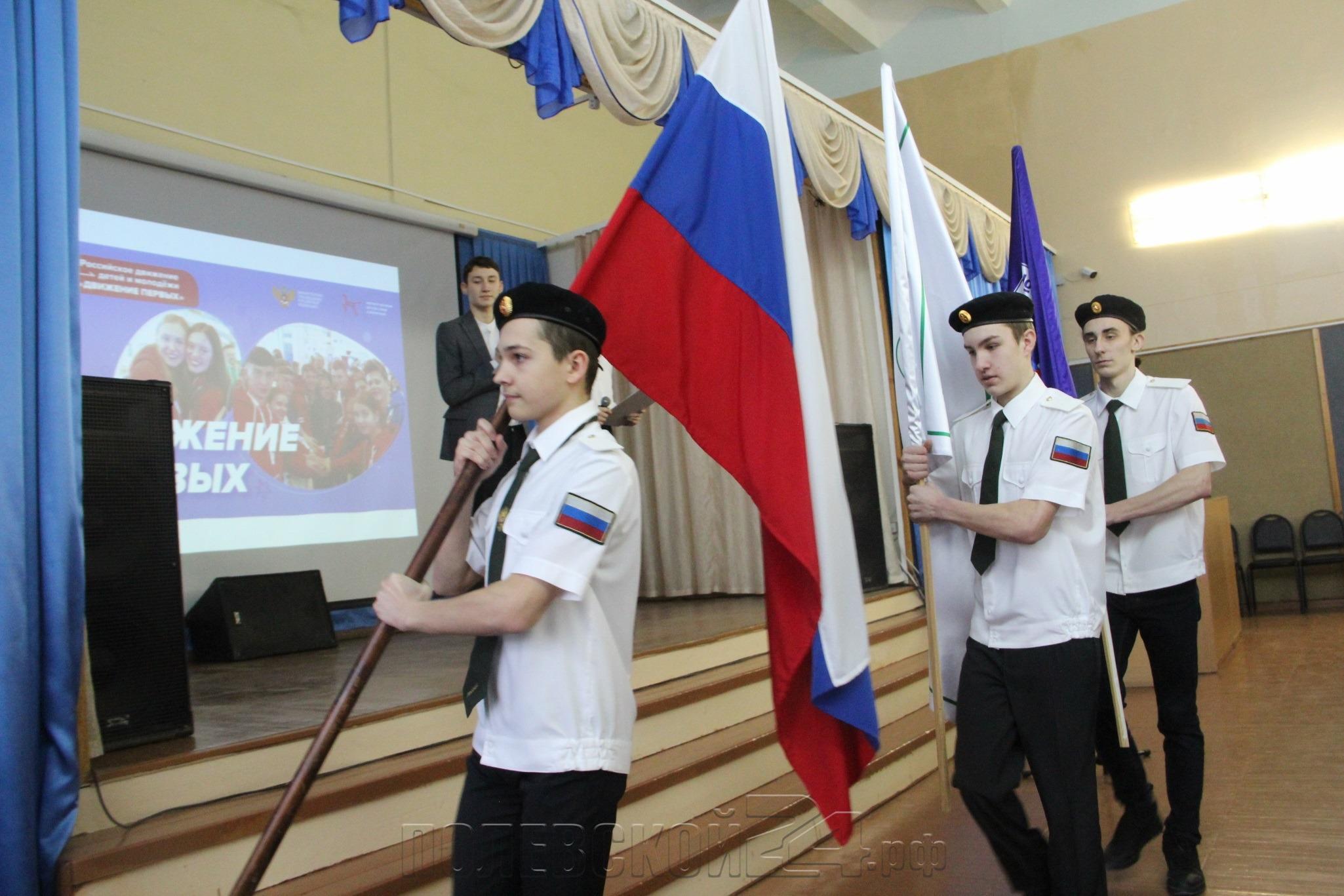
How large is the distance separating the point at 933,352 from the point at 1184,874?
1.57m

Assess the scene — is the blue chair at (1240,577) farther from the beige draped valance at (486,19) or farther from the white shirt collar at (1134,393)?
the beige draped valance at (486,19)

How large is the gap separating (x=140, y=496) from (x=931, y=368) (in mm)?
2080

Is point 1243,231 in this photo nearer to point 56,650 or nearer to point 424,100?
point 424,100

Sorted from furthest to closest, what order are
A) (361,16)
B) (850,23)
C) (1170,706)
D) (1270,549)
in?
1. (850,23)
2. (1270,549)
3. (361,16)
4. (1170,706)

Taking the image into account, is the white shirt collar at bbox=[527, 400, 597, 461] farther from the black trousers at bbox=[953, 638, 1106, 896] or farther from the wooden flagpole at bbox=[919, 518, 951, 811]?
the black trousers at bbox=[953, 638, 1106, 896]

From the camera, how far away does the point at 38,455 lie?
1982 mm

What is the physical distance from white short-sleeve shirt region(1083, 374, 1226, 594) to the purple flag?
21 cm

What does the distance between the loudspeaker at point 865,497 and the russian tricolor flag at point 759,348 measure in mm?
3729

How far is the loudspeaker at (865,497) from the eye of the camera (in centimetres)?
588

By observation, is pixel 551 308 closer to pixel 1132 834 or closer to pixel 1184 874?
pixel 1184 874

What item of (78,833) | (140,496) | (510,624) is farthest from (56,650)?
(510,624)

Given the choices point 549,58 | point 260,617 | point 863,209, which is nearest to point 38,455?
point 549,58

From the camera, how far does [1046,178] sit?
32.2ft

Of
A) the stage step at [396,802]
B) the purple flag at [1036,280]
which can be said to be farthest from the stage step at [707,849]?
the purple flag at [1036,280]
